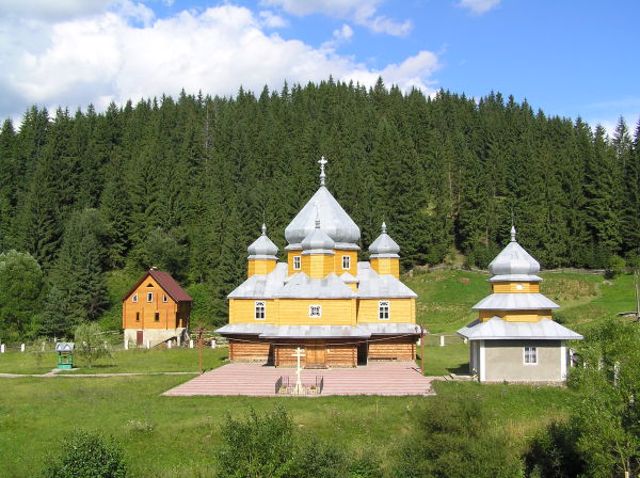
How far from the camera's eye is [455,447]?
15.5 meters

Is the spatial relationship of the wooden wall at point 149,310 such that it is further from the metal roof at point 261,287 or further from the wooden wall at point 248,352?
the wooden wall at point 248,352

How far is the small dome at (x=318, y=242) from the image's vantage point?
34656 millimetres

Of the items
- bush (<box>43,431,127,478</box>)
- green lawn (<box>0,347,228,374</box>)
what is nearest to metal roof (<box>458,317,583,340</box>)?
green lawn (<box>0,347,228,374</box>)

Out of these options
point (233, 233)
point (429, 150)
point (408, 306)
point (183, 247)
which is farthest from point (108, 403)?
point (429, 150)

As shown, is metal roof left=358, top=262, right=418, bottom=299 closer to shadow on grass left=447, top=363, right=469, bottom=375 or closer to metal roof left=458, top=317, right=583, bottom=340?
shadow on grass left=447, top=363, right=469, bottom=375

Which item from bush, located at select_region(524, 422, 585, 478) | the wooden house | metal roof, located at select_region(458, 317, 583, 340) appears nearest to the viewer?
bush, located at select_region(524, 422, 585, 478)

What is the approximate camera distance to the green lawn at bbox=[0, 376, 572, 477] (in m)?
19.9

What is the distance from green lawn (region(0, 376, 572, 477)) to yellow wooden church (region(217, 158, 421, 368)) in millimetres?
7214

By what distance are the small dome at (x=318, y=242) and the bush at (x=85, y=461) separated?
19130mm

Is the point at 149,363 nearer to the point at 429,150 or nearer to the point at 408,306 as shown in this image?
the point at 408,306

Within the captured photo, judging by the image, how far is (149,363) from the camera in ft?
122

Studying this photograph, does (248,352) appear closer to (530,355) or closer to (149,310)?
(530,355)

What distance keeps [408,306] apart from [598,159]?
3845cm

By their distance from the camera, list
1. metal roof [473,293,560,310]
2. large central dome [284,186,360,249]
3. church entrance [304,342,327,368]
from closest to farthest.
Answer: metal roof [473,293,560,310] < church entrance [304,342,327,368] < large central dome [284,186,360,249]
